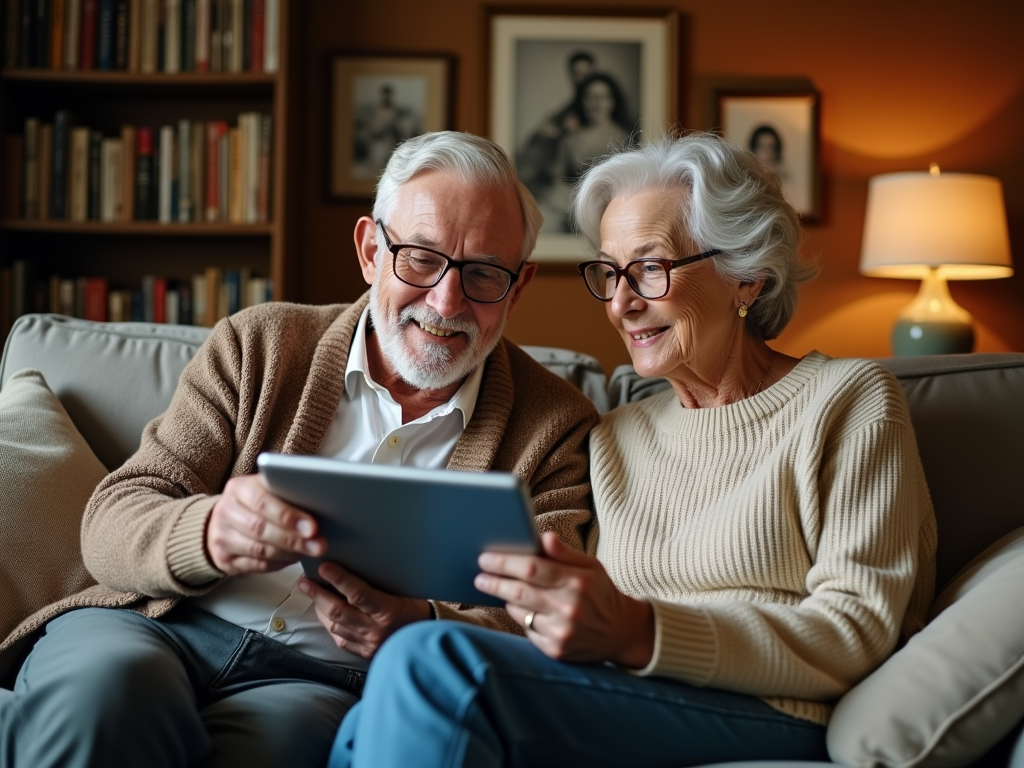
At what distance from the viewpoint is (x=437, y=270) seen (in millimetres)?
1626

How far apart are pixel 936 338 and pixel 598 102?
1372 millimetres

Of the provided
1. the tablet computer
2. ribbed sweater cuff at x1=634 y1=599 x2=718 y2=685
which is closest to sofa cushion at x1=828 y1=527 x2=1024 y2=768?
ribbed sweater cuff at x1=634 y1=599 x2=718 y2=685

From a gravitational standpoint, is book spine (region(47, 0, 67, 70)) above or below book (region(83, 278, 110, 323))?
above

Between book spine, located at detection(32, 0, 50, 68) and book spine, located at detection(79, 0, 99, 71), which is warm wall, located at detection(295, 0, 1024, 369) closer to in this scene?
book spine, located at detection(79, 0, 99, 71)

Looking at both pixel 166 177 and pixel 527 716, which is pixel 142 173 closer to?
pixel 166 177

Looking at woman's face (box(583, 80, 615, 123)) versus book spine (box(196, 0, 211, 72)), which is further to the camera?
woman's face (box(583, 80, 615, 123))

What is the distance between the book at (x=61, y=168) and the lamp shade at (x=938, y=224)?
259 centimetres

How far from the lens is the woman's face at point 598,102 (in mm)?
3600

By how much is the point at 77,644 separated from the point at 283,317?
60 cm

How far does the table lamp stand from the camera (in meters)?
3.26

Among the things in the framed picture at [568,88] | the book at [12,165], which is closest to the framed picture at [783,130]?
the framed picture at [568,88]

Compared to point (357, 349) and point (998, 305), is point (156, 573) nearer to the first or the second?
point (357, 349)

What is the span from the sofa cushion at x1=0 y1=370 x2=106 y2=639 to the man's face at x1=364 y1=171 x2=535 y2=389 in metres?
0.53

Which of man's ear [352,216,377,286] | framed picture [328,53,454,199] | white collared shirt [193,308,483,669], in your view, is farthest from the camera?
framed picture [328,53,454,199]
